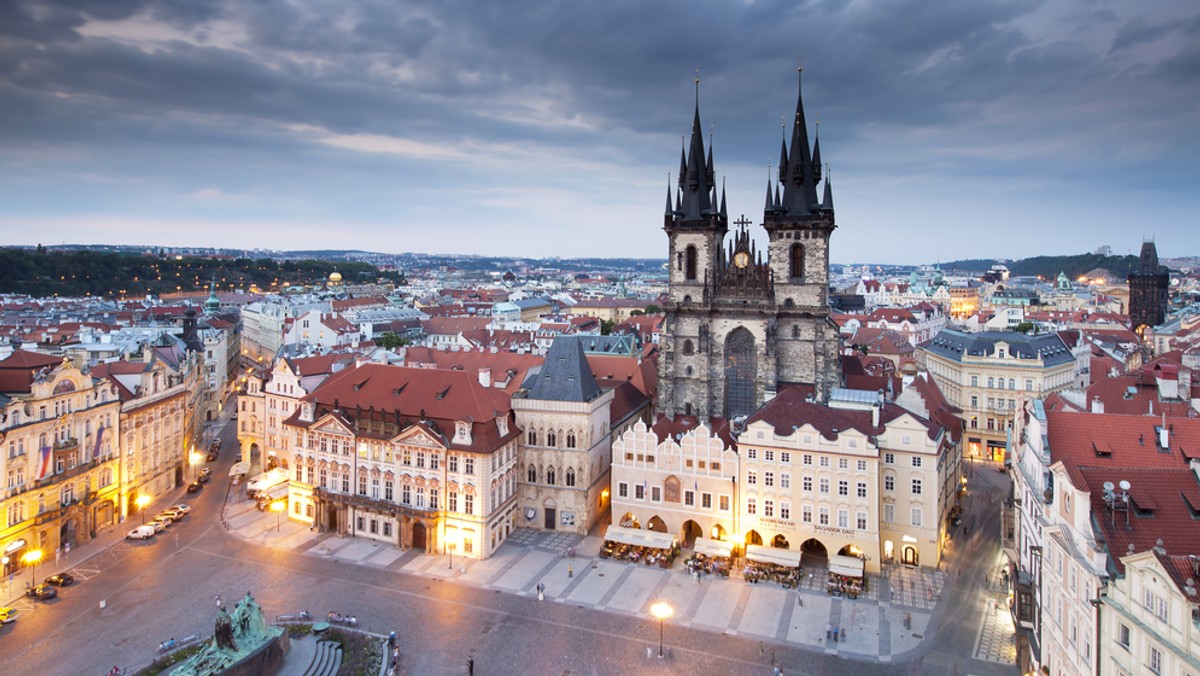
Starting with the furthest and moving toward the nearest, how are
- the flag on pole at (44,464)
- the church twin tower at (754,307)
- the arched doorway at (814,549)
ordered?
the church twin tower at (754,307) < the arched doorway at (814,549) < the flag on pole at (44,464)

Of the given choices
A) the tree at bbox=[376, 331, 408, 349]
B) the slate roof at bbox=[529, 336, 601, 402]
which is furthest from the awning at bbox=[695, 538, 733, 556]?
the tree at bbox=[376, 331, 408, 349]

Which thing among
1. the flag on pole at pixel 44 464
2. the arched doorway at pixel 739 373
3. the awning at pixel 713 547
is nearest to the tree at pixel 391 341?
the arched doorway at pixel 739 373

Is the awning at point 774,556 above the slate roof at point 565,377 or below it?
below

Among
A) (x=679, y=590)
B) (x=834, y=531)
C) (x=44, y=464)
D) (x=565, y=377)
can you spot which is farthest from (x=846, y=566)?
(x=44, y=464)

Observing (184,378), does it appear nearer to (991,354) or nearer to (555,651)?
(555,651)

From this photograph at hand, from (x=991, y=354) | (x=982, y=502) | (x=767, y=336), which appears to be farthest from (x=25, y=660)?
(x=991, y=354)

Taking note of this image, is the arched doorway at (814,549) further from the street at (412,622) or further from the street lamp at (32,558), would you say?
the street lamp at (32,558)

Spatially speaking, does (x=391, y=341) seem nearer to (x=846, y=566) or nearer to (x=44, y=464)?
(x=44, y=464)
